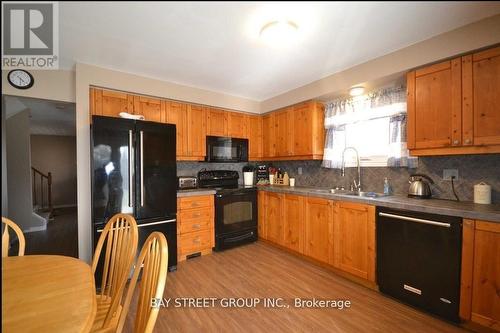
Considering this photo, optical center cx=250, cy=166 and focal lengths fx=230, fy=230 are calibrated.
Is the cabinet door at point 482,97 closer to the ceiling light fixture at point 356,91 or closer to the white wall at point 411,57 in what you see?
the white wall at point 411,57

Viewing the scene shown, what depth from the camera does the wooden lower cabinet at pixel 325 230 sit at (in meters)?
2.27

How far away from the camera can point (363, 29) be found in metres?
1.78

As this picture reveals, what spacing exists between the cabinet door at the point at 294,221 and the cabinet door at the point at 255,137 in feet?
3.40

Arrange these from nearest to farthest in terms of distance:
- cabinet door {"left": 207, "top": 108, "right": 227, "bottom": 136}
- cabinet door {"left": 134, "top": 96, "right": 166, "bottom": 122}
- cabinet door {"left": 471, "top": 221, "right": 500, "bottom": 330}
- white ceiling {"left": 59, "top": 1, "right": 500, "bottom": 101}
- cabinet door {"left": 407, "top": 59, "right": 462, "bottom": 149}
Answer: white ceiling {"left": 59, "top": 1, "right": 500, "bottom": 101}, cabinet door {"left": 471, "top": 221, "right": 500, "bottom": 330}, cabinet door {"left": 407, "top": 59, "right": 462, "bottom": 149}, cabinet door {"left": 134, "top": 96, "right": 166, "bottom": 122}, cabinet door {"left": 207, "top": 108, "right": 227, "bottom": 136}

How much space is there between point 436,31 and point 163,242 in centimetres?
251

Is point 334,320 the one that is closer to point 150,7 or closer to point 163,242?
point 163,242

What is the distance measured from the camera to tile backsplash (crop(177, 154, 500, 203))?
6.53 feet

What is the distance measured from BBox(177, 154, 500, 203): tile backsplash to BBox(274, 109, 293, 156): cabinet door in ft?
1.21

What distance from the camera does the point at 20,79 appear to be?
2.31 meters

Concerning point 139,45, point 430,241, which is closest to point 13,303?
point 139,45

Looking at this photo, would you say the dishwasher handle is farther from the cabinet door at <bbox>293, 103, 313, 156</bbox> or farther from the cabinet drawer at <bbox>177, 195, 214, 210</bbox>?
the cabinet drawer at <bbox>177, 195, 214, 210</bbox>

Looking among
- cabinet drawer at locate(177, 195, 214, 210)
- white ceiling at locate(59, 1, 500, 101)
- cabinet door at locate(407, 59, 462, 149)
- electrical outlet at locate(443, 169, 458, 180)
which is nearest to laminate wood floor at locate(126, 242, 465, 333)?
cabinet drawer at locate(177, 195, 214, 210)

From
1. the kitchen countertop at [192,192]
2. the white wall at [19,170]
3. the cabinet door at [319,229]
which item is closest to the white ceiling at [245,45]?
the kitchen countertop at [192,192]

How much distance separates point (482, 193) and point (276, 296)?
1981 millimetres
